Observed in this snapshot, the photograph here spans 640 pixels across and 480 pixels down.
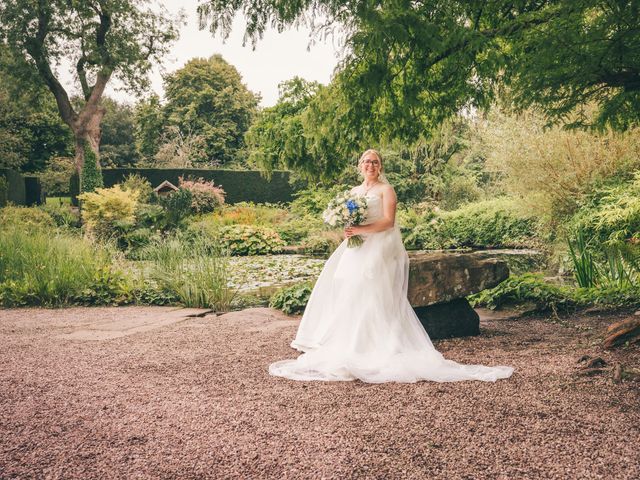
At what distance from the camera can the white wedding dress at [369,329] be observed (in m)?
4.00

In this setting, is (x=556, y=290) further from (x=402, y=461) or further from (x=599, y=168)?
(x=599, y=168)

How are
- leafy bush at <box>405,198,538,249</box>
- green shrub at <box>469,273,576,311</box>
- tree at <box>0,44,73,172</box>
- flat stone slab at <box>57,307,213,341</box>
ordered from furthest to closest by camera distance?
tree at <box>0,44,73,172</box>, leafy bush at <box>405,198,538,249</box>, green shrub at <box>469,273,576,311</box>, flat stone slab at <box>57,307,213,341</box>

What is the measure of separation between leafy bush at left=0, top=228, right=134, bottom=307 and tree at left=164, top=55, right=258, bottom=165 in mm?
28010

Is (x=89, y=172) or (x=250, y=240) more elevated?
(x=89, y=172)

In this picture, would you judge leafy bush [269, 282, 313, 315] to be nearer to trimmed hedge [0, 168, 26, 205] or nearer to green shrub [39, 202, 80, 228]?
green shrub [39, 202, 80, 228]

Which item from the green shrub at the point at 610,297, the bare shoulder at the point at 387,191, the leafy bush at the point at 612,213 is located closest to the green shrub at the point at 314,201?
the leafy bush at the point at 612,213

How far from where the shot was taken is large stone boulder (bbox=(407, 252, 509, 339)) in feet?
16.6

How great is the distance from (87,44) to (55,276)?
1823cm

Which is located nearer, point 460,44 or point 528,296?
point 460,44

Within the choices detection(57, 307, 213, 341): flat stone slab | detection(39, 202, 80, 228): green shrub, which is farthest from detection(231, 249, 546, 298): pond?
detection(39, 202, 80, 228): green shrub

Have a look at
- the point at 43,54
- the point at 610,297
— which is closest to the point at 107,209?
the point at 43,54

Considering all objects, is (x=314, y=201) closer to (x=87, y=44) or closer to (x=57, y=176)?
(x=87, y=44)

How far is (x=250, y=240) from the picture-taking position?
15.7 m

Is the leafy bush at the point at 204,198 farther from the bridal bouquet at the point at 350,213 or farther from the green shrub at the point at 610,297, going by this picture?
the bridal bouquet at the point at 350,213
